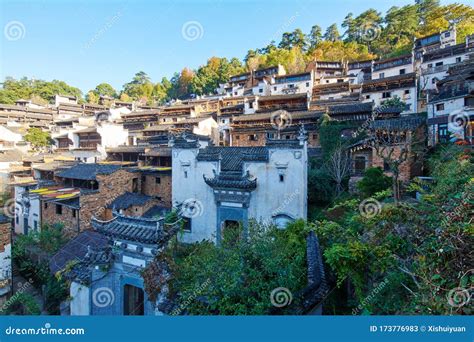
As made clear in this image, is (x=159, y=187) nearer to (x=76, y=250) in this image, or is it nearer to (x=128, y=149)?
(x=76, y=250)

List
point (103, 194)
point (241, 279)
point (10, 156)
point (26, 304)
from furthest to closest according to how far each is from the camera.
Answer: point (10, 156), point (103, 194), point (26, 304), point (241, 279)

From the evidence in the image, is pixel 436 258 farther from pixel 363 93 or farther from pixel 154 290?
pixel 363 93

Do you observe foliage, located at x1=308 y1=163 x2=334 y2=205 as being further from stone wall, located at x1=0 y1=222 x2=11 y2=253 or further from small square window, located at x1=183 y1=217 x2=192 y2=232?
stone wall, located at x1=0 y1=222 x2=11 y2=253

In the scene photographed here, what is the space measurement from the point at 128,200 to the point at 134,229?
29.0 ft

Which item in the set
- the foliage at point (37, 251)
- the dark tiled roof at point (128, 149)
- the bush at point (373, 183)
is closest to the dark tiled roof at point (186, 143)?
the foliage at point (37, 251)

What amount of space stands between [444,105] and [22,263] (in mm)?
23568

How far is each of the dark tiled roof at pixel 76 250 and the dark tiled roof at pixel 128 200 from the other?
2257 millimetres

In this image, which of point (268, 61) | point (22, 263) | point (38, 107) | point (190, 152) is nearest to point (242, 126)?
point (190, 152)

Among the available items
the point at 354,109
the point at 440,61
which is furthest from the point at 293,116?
the point at 440,61

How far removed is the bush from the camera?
11.0 meters

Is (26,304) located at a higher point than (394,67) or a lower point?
lower

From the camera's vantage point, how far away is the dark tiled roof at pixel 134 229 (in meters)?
5.56

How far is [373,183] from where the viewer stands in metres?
11.1

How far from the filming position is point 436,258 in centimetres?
376
